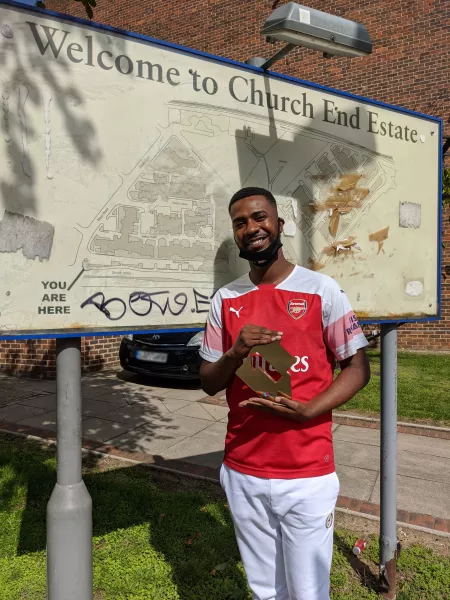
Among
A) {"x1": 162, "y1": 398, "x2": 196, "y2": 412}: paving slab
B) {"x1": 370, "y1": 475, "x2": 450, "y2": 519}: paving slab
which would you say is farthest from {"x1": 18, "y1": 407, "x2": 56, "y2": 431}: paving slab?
{"x1": 370, "y1": 475, "x2": 450, "y2": 519}: paving slab

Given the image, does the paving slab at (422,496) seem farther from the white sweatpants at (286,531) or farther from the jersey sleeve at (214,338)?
the jersey sleeve at (214,338)

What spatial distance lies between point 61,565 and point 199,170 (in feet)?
6.11

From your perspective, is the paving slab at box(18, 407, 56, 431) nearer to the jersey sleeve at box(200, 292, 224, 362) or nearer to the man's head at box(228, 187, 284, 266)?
the jersey sleeve at box(200, 292, 224, 362)

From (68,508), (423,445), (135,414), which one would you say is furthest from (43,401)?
(68,508)

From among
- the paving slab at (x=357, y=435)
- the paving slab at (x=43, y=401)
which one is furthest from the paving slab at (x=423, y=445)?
the paving slab at (x=43, y=401)

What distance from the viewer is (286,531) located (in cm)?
186

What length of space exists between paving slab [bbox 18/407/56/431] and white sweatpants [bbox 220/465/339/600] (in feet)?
14.4

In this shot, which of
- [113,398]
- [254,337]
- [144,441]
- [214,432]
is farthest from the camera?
[113,398]

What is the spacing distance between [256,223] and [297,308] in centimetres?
38

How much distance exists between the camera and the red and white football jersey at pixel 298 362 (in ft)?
6.12

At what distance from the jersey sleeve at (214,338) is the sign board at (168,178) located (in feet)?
0.99

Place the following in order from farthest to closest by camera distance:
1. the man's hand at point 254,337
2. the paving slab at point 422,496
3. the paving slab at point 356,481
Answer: the paving slab at point 356,481 → the paving slab at point 422,496 → the man's hand at point 254,337

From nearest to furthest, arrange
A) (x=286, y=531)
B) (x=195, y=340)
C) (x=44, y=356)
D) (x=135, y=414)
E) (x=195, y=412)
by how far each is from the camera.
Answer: (x=286, y=531)
(x=135, y=414)
(x=195, y=412)
(x=195, y=340)
(x=44, y=356)

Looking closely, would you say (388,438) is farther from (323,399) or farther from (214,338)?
(214,338)
